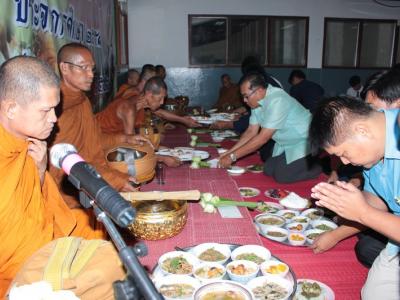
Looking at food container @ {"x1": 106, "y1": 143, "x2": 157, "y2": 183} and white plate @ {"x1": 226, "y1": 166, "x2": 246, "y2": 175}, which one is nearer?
food container @ {"x1": 106, "y1": 143, "x2": 157, "y2": 183}

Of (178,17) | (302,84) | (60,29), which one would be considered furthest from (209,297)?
(178,17)

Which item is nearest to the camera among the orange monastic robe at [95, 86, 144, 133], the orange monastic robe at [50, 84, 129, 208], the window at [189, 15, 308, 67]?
the orange monastic robe at [50, 84, 129, 208]

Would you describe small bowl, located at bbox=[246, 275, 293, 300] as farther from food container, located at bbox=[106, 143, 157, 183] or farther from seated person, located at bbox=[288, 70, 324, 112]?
seated person, located at bbox=[288, 70, 324, 112]

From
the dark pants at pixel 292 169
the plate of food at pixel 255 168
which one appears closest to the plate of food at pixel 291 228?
the dark pants at pixel 292 169

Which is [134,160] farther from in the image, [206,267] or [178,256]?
[206,267]

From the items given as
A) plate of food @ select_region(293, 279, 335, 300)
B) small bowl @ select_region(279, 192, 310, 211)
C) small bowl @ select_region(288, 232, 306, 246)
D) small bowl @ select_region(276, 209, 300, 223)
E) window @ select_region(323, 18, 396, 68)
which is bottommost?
plate of food @ select_region(293, 279, 335, 300)

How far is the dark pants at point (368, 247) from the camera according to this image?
81.2 inches

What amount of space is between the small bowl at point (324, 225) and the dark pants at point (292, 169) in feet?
3.25

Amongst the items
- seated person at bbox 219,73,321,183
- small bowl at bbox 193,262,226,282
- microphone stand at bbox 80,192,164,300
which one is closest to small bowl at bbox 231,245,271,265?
small bowl at bbox 193,262,226,282

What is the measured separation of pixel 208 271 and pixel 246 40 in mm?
7834

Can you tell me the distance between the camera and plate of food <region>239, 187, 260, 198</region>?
295 cm

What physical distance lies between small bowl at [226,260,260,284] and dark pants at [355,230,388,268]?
2.60ft

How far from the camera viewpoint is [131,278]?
80cm

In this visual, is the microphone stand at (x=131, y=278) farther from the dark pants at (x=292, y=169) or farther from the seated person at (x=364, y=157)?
the dark pants at (x=292, y=169)
